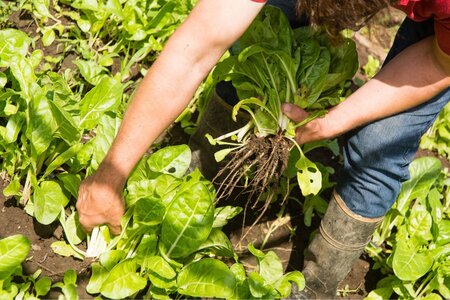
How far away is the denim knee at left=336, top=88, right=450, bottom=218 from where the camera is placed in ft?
6.48

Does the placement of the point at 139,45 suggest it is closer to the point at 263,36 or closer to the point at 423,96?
the point at 263,36

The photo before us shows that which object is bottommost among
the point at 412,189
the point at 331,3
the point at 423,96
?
the point at 412,189

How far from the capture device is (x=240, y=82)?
2104mm

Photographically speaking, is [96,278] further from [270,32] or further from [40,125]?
[270,32]

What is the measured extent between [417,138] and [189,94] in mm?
755

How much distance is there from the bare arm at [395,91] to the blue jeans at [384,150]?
0.18ft

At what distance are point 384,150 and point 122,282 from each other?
2.77 ft

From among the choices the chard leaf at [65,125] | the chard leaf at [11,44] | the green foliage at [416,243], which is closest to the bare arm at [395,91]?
the green foliage at [416,243]

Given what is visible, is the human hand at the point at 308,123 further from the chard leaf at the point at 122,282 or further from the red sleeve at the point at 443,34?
the chard leaf at the point at 122,282

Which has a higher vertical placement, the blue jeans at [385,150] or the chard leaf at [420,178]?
the blue jeans at [385,150]

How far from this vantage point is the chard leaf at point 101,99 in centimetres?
212

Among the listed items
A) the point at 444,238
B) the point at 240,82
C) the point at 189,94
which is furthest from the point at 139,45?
the point at 444,238

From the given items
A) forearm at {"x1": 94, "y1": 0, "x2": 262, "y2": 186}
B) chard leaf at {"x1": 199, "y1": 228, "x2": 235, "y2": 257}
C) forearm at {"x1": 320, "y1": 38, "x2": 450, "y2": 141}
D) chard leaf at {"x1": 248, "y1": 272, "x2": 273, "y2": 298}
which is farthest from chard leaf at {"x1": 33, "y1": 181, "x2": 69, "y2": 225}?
forearm at {"x1": 320, "y1": 38, "x2": 450, "y2": 141}

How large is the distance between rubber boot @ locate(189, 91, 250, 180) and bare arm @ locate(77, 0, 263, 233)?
538 mm
